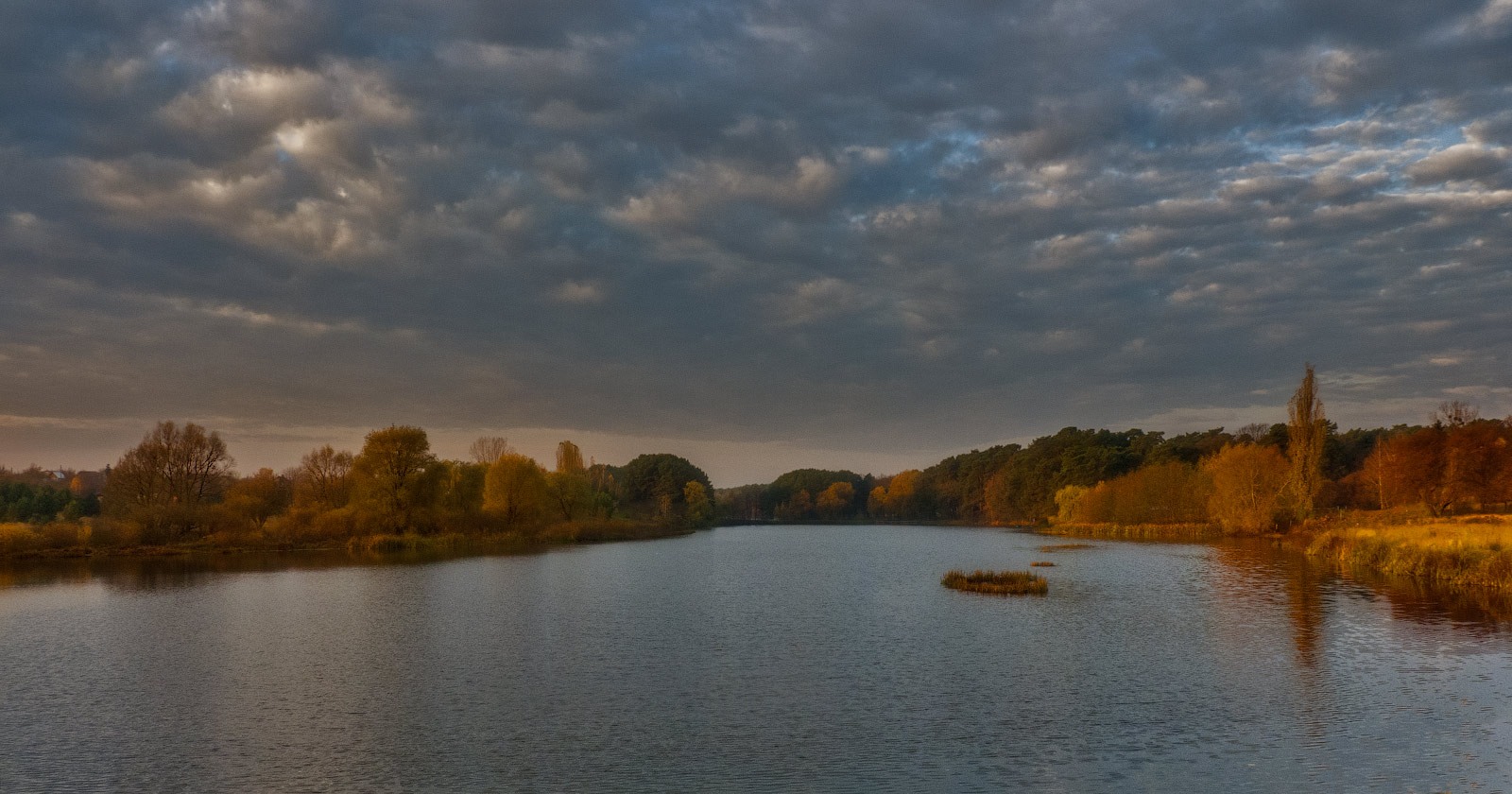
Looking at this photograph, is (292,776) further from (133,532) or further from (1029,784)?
(133,532)

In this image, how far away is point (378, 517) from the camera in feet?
287

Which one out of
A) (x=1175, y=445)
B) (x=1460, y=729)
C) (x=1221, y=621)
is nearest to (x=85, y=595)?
(x=1221, y=621)

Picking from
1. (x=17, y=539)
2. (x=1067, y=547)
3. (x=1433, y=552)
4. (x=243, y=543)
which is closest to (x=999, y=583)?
(x=1433, y=552)

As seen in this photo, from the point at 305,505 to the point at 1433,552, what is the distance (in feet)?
300

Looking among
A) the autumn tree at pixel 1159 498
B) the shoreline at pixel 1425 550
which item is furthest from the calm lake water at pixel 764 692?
the autumn tree at pixel 1159 498

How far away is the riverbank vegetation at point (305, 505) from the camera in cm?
7956

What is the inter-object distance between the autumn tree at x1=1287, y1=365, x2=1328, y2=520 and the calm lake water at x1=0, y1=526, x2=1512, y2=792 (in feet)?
142

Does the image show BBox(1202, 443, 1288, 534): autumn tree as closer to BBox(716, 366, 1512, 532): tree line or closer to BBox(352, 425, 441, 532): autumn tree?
BBox(716, 366, 1512, 532): tree line

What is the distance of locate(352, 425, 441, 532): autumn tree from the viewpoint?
87625 millimetres

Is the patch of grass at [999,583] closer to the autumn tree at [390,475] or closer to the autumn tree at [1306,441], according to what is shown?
the autumn tree at [1306,441]


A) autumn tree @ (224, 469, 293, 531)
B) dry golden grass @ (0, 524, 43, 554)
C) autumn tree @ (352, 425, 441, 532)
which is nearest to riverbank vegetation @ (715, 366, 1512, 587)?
A: autumn tree @ (352, 425, 441, 532)

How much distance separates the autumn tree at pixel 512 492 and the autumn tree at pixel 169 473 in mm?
27741

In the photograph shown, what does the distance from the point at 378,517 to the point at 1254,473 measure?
282 ft

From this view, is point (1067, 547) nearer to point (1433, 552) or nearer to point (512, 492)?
point (1433, 552)
